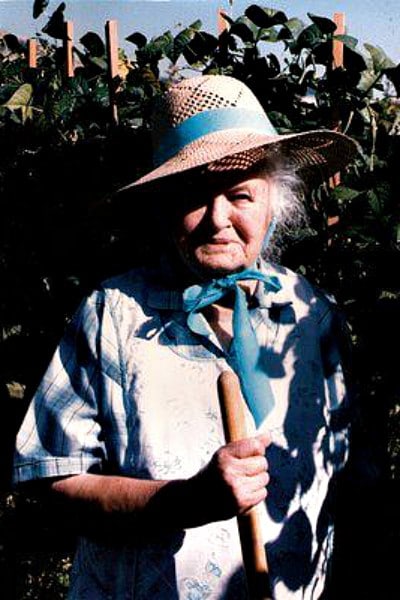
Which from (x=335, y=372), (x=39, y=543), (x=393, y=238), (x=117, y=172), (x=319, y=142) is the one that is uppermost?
(x=117, y=172)

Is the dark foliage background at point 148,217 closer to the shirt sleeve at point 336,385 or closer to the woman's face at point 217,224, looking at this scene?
the shirt sleeve at point 336,385

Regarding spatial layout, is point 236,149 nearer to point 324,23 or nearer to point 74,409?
point 74,409

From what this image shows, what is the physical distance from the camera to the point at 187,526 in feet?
6.27

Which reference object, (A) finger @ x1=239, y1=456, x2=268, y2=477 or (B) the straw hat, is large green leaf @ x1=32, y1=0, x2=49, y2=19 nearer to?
(B) the straw hat

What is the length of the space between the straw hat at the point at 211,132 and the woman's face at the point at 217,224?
44 millimetres

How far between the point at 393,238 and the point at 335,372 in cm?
44

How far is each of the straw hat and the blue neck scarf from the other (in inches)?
8.7

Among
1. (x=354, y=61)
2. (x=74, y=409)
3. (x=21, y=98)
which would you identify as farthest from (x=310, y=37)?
(x=74, y=409)

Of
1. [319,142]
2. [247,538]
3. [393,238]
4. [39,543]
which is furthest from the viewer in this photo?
[39,543]

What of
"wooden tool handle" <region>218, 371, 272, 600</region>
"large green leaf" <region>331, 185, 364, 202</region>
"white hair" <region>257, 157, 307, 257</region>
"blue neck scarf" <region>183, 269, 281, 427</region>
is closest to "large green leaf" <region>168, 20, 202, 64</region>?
"large green leaf" <region>331, 185, 364, 202</region>

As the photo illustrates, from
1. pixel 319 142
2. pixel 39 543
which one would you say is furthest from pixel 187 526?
pixel 39 543

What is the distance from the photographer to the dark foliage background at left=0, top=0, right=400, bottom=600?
2.55 metres

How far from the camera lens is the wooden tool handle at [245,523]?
1818mm

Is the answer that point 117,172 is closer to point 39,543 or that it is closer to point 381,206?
point 381,206
